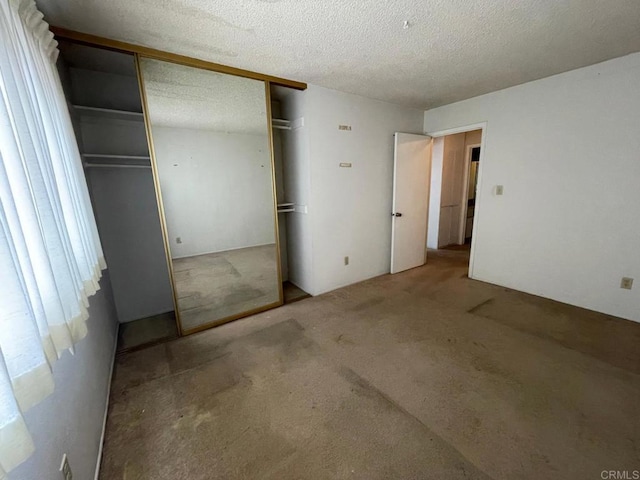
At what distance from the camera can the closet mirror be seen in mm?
2404

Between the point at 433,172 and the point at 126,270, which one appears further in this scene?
the point at 433,172

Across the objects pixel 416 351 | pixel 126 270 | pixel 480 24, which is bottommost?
pixel 416 351

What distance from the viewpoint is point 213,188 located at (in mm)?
2834

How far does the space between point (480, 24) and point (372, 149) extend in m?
1.83

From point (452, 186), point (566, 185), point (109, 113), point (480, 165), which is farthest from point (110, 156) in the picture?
point (452, 186)

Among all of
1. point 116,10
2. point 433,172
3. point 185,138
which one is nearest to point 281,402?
point 185,138

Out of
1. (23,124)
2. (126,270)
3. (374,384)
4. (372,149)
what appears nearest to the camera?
(23,124)

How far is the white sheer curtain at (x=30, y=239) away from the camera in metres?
0.63

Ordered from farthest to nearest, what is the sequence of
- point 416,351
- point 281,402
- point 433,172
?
1. point 433,172
2. point 416,351
3. point 281,402

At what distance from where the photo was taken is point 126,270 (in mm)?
2779

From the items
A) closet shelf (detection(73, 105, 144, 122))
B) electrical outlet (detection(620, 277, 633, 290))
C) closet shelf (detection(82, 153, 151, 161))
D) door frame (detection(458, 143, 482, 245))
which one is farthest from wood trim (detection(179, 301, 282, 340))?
door frame (detection(458, 143, 482, 245))

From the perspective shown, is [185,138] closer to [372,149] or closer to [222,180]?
[222,180]

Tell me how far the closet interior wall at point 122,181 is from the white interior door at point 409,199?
10.2 ft

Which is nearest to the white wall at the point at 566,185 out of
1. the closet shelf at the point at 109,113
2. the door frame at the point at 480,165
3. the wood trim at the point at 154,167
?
the door frame at the point at 480,165
